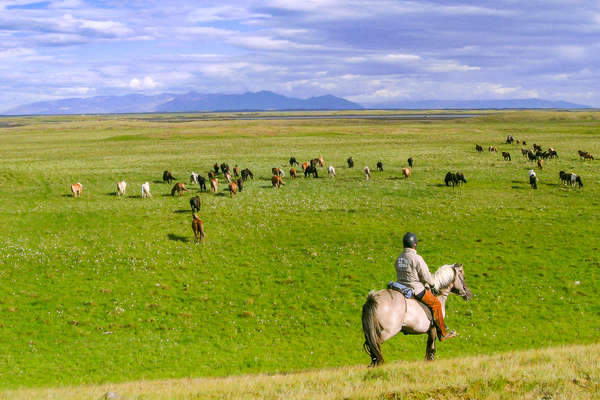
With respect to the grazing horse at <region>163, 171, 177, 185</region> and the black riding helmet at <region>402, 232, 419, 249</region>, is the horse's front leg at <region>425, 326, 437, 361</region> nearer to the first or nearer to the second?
the black riding helmet at <region>402, 232, 419, 249</region>

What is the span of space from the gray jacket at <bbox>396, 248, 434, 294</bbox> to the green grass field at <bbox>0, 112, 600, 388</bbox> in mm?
5178

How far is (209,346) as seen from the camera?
16.2 m

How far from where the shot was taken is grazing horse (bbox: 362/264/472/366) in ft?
35.0

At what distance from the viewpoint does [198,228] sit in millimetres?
27000

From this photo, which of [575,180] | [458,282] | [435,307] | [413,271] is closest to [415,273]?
[413,271]

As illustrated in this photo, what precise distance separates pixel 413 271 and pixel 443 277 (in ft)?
4.89

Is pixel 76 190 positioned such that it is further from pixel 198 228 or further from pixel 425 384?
pixel 425 384

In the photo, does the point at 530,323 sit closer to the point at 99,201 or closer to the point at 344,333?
the point at 344,333

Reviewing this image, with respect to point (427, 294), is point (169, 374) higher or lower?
lower

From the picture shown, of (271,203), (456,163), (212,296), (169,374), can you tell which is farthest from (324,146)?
(169,374)

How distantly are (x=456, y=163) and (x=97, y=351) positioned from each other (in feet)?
179

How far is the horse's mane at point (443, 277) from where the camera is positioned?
39.2ft

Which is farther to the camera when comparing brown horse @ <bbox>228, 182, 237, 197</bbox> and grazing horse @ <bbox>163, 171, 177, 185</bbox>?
grazing horse @ <bbox>163, 171, 177, 185</bbox>

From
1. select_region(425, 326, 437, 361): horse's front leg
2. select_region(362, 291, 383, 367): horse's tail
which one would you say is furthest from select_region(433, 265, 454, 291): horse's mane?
select_region(362, 291, 383, 367): horse's tail
